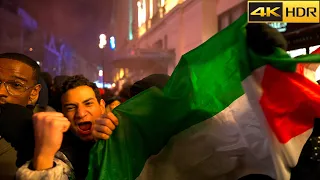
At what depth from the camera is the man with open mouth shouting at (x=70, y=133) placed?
166 centimetres

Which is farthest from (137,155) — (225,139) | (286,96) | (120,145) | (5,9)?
(5,9)

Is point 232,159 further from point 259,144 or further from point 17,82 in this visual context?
point 17,82

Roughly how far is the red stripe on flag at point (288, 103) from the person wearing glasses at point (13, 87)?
4.00ft

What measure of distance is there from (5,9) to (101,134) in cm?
4059

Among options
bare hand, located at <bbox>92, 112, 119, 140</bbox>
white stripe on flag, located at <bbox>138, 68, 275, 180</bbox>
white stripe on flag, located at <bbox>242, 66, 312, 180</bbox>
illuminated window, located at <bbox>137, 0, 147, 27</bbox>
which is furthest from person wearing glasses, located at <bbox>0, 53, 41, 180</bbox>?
illuminated window, located at <bbox>137, 0, 147, 27</bbox>

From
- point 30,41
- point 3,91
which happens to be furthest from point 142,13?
point 30,41

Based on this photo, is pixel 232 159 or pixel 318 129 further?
pixel 232 159

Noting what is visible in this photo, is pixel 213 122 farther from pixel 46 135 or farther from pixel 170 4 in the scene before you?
pixel 170 4

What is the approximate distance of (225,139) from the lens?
1.88 meters

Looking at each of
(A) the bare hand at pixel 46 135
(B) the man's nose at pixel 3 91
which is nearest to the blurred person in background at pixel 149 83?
(B) the man's nose at pixel 3 91

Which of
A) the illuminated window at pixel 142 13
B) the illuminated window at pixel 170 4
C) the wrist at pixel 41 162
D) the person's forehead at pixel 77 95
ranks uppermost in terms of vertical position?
the illuminated window at pixel 142 13

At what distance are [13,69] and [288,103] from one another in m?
1.44

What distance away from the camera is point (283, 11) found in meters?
1.51

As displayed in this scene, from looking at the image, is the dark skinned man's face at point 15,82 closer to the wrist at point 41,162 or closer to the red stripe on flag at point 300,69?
the wrist at point 41,162
